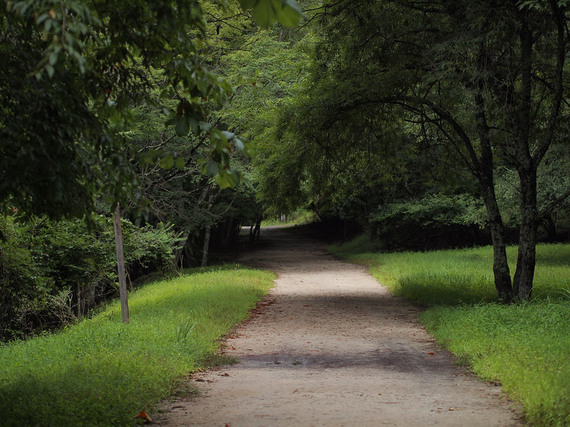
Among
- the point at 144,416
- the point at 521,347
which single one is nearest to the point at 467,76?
the point at 521,347

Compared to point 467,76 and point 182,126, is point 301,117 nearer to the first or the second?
point 467,76

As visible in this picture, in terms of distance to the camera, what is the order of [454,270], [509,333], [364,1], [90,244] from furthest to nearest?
1. [454,270]
2. [90,244]
3. [364,1]
4. [509,333]

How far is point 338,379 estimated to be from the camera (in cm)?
740

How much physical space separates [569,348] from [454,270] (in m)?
13.0

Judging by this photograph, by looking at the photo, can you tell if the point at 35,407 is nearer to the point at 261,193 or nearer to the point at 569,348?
the point at 569,348

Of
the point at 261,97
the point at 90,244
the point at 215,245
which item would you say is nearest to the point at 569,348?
the point at 90,244

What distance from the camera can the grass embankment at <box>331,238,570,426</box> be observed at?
230 inches

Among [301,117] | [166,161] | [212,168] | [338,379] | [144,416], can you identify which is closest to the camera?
[212,168]

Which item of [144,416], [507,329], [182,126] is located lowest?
[144,416]

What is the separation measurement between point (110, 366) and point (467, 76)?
363 inches

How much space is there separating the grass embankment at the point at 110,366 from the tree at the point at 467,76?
18.6ft

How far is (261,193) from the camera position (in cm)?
1584

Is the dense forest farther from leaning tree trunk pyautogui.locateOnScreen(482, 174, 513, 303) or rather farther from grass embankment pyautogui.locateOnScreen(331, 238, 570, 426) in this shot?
grass embankment pyautogui.locateOnScreen(331, 238, 570, 426)

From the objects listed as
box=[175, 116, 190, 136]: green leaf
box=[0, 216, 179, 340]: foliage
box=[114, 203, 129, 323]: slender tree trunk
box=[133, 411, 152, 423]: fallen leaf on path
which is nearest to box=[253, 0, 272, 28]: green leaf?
box=[175, 116, 190, 136]: green leaf
